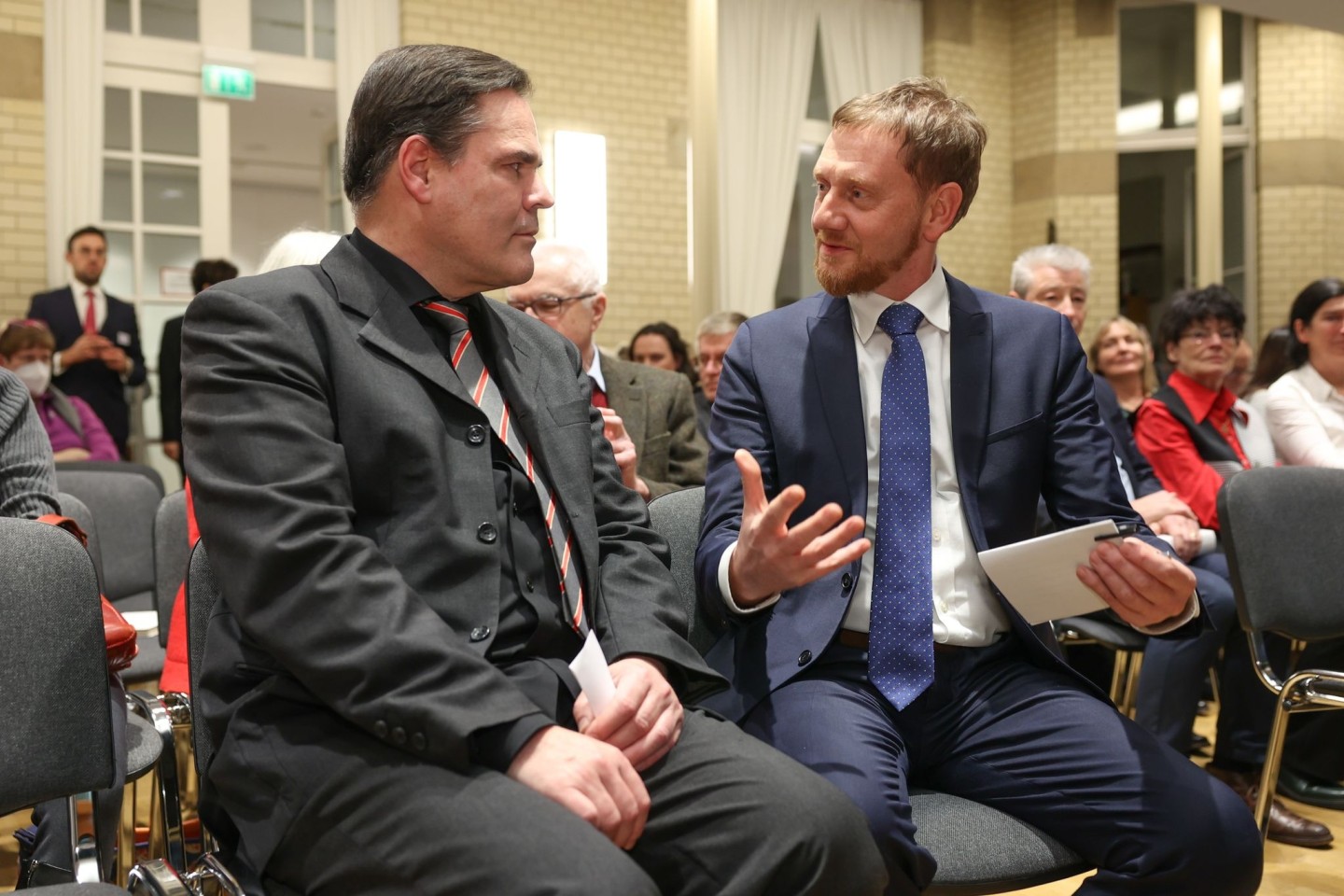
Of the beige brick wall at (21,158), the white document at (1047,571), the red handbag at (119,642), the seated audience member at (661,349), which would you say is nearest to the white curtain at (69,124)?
the beige brick wall at (21,158)

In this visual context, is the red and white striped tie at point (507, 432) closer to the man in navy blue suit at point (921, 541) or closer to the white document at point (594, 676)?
the white document at point (594, 676)

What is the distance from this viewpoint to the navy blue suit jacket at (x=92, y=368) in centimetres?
635

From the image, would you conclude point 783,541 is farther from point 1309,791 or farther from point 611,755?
point 1309,791

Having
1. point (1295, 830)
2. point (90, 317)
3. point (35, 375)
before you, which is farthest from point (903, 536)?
point (90, 317)

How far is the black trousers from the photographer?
1336 millimetres

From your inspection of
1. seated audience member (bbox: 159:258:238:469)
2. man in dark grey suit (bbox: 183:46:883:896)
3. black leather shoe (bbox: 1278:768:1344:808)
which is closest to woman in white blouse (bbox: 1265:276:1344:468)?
black leather shoe (bbox: 1278:768:1344:808)

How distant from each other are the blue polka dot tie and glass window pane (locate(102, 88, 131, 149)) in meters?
6.31

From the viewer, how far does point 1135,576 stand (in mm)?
1750

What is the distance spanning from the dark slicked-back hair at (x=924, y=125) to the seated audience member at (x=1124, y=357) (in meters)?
2.68

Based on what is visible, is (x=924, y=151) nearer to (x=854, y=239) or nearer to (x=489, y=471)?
(x=854, y=239)

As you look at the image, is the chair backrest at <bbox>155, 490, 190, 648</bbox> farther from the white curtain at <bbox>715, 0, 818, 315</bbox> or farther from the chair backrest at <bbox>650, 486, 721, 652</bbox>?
the white curtain at <bbox>715, 0, 818, 315</bbox>

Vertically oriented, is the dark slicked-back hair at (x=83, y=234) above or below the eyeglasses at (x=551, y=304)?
above

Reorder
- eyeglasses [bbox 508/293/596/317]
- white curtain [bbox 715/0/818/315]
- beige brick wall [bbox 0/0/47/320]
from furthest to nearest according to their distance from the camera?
white curtain [bbox 715/0/818/315], beige brick wall [bbox 0/0/47/320], eyeglasses [bbox 508/293/596/317]

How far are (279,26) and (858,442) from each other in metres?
6.78
